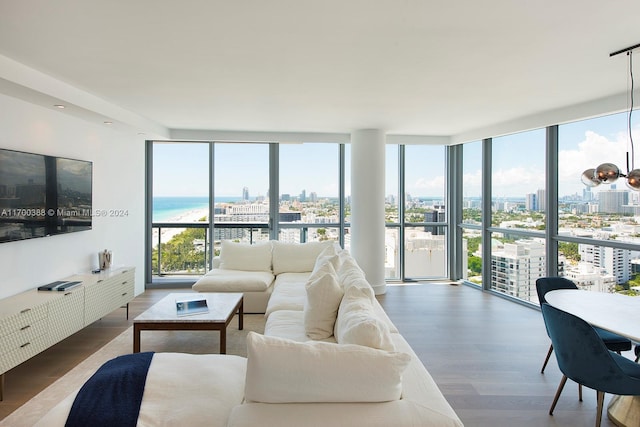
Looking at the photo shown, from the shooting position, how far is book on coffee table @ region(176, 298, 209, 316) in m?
3.37

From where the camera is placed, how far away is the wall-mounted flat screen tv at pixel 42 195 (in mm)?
3166

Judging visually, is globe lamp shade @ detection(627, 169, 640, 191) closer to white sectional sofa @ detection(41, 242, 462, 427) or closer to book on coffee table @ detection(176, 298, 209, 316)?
white sectional sofa @ detection(41, 242, 462, 427)

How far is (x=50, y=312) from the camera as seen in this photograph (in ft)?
10.4

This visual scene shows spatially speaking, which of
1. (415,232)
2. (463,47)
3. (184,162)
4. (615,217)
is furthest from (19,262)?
(615,217)

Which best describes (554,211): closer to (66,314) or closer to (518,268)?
(518,268)

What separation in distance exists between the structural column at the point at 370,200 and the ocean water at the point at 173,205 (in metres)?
2.62

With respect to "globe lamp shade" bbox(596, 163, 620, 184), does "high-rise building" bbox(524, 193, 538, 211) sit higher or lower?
lower

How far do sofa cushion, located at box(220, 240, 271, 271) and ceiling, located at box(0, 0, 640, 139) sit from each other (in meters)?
2.00

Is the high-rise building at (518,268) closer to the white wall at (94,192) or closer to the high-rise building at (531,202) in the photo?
the high-rise building at (531,202)

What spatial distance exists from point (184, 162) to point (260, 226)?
1.67m

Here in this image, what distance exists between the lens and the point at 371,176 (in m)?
5.78

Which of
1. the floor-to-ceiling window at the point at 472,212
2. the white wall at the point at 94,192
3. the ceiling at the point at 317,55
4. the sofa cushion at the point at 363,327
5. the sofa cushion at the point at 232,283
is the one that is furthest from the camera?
the floor-to-ceiling window at the point at 472,212

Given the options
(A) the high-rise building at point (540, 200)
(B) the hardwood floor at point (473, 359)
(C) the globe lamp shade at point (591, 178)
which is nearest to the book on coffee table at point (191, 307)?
(B) the hardwood floor at point (473, 359)

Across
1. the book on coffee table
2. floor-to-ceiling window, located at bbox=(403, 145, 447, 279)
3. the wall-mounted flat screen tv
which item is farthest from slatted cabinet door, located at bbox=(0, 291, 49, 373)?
floor-to-ceiling window, located at bbox=(403, 145, 447, 279)
